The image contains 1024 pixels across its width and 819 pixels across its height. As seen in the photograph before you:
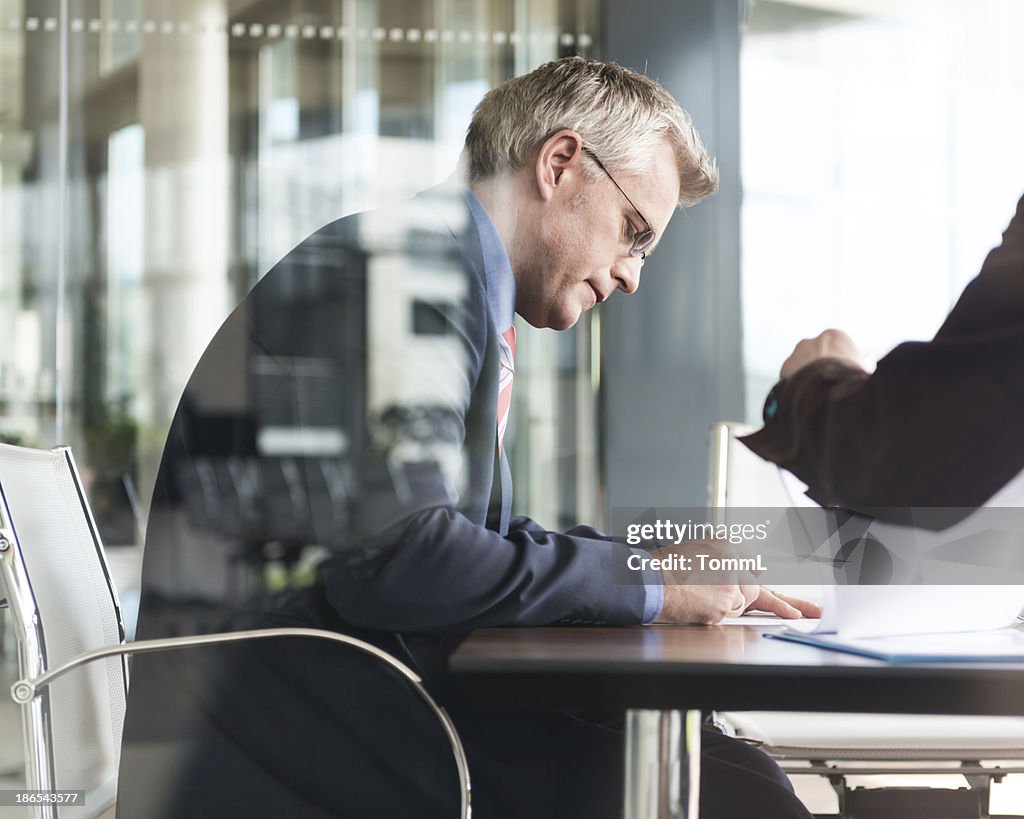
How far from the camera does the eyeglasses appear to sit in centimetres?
131

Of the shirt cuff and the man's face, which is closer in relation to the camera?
the shirt cuff

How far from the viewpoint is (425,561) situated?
1.00 m

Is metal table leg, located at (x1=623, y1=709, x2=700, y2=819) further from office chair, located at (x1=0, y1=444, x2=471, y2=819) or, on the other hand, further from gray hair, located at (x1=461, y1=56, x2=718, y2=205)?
gray hair, located at (x1=461, y1=56, x2=718, y2=205)

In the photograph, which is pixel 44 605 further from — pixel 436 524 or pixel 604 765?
pixel 604 765

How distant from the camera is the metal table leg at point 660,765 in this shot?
0.90 metres

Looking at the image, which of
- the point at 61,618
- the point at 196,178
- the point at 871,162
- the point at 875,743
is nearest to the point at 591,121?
the point at 871,162

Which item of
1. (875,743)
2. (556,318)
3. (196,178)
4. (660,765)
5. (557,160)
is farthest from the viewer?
(196,178)

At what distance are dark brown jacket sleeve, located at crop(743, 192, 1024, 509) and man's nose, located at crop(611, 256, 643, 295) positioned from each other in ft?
1.20

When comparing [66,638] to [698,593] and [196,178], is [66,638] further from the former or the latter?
[196,178]

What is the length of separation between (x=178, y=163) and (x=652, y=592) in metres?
3.19

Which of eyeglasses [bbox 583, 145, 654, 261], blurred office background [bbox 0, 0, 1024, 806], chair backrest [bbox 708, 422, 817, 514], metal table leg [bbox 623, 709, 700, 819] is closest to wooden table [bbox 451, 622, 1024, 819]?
metal table leg [bbox 623, 709, 700, 819]

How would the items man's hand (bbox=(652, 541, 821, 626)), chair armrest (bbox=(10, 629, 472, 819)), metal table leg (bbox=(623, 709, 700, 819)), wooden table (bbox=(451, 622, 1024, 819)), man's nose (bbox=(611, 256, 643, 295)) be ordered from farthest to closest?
man's nose (bbox=(611, 256, 643, 295))
man's hand (bbox=(652, 541, 821, 626))
chair armrest (bbox=(10, 629, 472, 819))
metal table leg (bbox=(623, 709, 700, 819))
wooden table (bbox=(451, 622, 1024, 819))

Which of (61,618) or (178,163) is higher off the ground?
(178,163)

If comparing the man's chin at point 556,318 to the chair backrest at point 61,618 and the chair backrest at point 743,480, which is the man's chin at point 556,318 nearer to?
the chair backrest at point 743,480
